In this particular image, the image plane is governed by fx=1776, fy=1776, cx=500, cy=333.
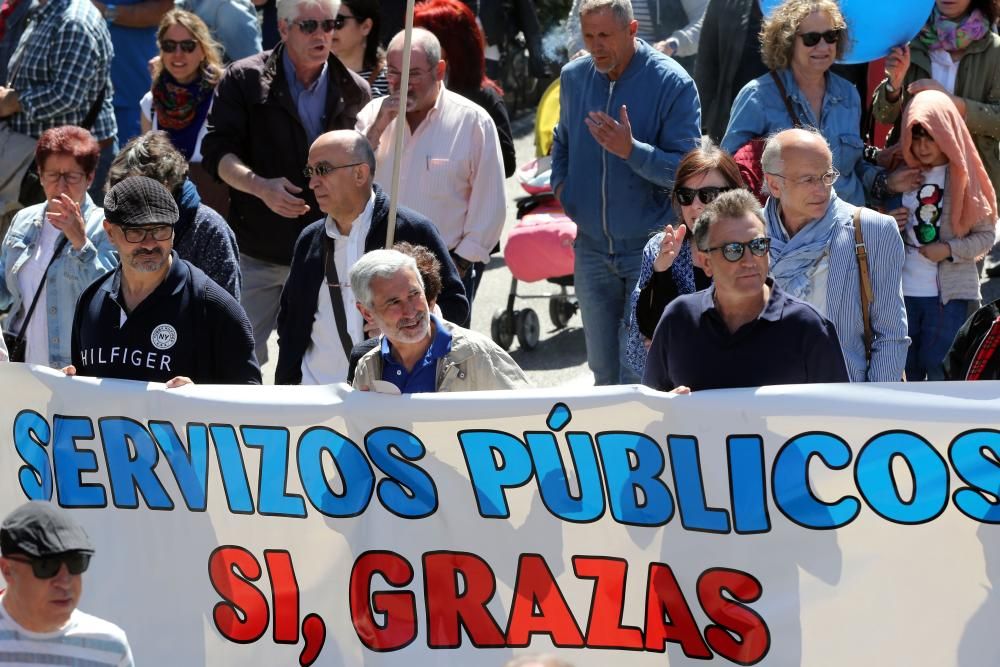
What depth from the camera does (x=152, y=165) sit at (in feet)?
22.8

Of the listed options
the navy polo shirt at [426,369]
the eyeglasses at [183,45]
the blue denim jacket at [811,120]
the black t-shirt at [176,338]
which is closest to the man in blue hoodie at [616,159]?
the blue denim jacket at [811,120]

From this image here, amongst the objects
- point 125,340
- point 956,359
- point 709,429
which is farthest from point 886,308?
point 125,340

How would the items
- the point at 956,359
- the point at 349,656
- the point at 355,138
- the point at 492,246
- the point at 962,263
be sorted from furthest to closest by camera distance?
the point at 492,246 → the point at 962,263 → the point at 355,138 → the point at 956,359 → the point at 349,656

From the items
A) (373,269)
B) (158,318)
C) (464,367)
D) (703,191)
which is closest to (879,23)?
(703,191)

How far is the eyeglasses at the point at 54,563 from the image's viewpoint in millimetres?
4469

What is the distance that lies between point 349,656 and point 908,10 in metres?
3.87

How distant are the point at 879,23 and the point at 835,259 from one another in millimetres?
2014

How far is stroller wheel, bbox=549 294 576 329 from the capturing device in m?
10.4

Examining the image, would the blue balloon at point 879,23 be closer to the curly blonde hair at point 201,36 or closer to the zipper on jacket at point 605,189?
the zipper on jacket at point 605,189

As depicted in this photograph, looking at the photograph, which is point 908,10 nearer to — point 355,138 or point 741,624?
point 355,138

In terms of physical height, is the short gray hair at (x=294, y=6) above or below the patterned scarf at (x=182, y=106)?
above

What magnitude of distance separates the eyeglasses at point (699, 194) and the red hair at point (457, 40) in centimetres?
237

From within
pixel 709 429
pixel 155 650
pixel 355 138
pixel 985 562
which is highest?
pixel 355 138

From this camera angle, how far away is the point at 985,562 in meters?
5.21
